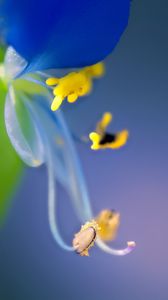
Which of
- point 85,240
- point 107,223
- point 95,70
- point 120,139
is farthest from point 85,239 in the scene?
point 95,70

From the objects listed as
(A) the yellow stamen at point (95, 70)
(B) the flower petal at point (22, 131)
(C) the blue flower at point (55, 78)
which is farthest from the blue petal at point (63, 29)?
(A) the yellow stamen at point (95, 70)

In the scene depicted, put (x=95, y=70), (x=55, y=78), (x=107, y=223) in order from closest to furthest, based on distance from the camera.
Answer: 1. (x=55, y=78)
2. (x=107, y=223)
3. (x=95, y=70)

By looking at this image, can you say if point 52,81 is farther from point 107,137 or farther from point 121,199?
point 121,199

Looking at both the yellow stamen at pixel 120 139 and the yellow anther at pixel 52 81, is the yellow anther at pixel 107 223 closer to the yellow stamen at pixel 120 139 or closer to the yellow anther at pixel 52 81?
the yellow stamen at pixel 120 139

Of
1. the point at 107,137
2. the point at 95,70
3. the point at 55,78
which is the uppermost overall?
the point at 95,70

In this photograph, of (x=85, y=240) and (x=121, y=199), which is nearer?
(x=85, y=240)

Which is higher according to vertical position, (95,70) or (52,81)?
(95,70)
